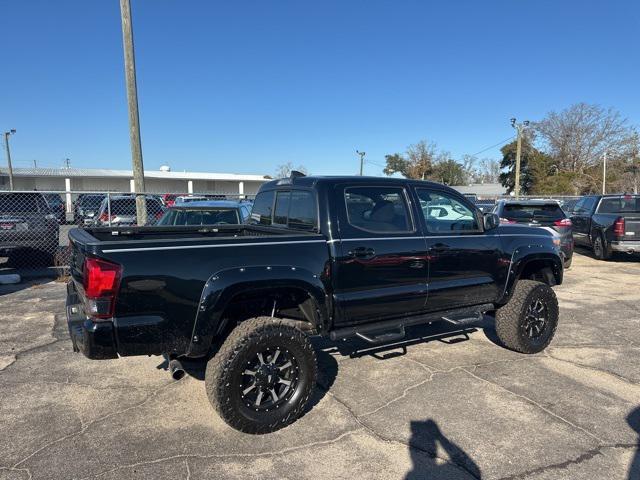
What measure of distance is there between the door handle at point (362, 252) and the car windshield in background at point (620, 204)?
11.4m

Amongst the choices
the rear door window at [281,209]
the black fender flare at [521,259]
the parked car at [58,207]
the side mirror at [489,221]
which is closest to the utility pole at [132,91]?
the parked car at [58,207]

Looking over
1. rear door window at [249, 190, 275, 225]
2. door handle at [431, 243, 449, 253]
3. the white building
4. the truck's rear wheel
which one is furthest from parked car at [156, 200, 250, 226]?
the white building

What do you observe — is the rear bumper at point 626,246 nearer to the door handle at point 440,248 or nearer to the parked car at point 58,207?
the door handle at point 440,248

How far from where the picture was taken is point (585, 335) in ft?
20.0

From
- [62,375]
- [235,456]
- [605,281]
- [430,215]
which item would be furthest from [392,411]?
[605,281]

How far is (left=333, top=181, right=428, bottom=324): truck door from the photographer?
4043 millimetres

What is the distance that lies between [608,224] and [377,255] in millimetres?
10650

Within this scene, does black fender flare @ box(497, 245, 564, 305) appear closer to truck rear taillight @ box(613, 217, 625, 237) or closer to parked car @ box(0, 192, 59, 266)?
truck rear taillight @ box(613, 217, 625, 237)

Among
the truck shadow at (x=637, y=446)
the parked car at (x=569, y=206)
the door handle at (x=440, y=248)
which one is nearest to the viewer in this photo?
the truck shadow at (x=637, y=446)

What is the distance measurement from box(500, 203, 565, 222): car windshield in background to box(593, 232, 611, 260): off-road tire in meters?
2.11

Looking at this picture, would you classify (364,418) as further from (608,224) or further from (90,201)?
(90,201)

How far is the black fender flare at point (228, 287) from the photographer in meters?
3.40

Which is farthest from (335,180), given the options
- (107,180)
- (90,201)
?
(107,180)

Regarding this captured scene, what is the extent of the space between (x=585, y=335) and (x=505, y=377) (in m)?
2.09
